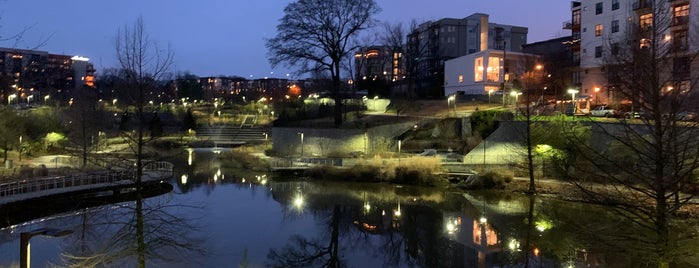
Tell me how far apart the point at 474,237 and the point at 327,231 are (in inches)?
244

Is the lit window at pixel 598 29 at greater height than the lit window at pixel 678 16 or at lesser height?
greater

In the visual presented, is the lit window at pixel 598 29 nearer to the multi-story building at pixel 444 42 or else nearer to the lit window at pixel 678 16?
the lit window at pixel 678 16

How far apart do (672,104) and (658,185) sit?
45.5 inches

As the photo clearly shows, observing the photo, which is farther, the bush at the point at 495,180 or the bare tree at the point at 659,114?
the bush at the point at 495,180

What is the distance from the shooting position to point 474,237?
852 inches

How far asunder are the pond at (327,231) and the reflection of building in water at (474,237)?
4 cm

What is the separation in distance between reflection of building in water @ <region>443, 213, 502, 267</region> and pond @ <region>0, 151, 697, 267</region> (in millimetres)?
45

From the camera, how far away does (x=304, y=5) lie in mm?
44344

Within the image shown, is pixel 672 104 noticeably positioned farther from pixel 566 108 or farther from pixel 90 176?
pixel 566 108

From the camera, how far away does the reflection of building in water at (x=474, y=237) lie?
18.2 m

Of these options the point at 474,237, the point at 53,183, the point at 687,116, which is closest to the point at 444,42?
the point at 474,237

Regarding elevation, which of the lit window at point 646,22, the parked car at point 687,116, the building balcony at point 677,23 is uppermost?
the building balcony at point 677,23

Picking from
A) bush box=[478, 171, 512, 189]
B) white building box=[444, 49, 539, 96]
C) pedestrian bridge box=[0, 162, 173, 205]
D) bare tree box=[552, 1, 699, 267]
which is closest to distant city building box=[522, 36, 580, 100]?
white building box=[444, 49, 539, 96]

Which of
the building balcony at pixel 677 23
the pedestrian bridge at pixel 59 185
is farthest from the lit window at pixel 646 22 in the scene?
the pedestrian bridge at pixel 59 185
